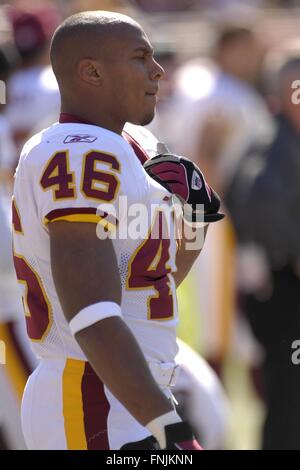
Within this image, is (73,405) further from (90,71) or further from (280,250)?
(280,250)

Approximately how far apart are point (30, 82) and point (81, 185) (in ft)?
Answer: 13.5

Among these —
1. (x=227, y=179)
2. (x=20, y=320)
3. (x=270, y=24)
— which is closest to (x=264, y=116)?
(x=227, y=179)

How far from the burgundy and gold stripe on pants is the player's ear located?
70cm

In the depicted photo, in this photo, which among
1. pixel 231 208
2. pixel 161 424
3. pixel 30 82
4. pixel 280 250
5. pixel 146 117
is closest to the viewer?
pixel 161 424

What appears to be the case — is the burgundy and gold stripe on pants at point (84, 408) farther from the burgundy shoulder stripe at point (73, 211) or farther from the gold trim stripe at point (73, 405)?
the burgundy shoulder stripe at point (73, 211)

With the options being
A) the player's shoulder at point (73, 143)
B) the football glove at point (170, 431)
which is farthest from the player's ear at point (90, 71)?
A: the football glove at point (170, 431)

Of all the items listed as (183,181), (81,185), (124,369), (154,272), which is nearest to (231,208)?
(183,181)

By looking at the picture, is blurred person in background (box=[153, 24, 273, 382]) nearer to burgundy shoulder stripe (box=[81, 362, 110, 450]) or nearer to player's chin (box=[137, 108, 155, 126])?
player's chin (box=[137, 108, 155, 126])

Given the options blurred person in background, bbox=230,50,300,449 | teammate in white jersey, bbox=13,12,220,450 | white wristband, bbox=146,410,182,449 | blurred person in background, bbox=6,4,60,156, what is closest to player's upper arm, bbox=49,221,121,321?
teammate in white jersey, bbox=13,12,220,450

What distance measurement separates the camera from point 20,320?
16.2 feet

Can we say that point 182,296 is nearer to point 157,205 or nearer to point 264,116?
point 264,116

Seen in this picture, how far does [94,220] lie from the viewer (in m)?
2.91

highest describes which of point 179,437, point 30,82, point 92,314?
point 30,82

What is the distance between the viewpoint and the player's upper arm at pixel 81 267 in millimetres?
2893
